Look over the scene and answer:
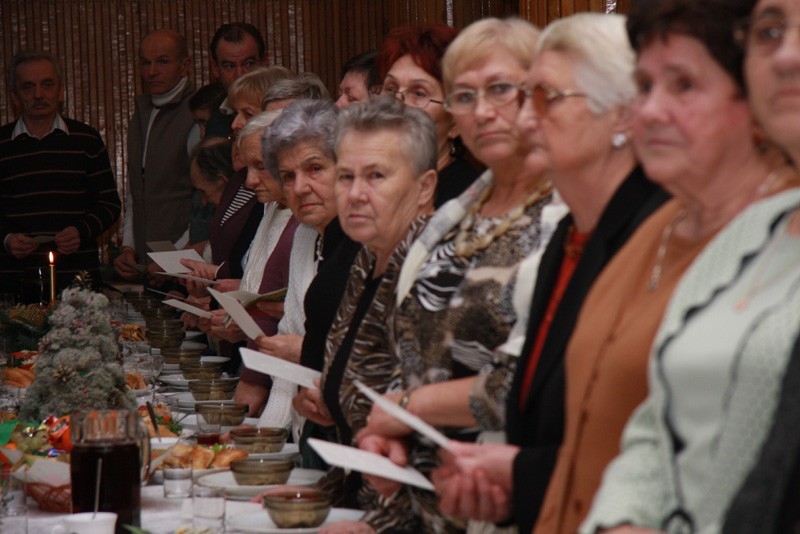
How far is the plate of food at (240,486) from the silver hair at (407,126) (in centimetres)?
82

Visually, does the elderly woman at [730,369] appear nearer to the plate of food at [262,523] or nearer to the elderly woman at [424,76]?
the plate of food at [262,523]

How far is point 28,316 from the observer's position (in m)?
5.90

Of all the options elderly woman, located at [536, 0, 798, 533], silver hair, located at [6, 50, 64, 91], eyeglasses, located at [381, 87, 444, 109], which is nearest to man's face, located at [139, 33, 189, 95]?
silver hair, located at [6, 50, 64, 91]

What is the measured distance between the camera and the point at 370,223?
3.23 meters

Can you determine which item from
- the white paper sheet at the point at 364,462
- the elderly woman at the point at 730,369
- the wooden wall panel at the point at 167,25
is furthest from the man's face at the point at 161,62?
the elderly woman at the point at 730,369

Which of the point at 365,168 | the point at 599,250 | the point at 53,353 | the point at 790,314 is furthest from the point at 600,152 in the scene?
the point at 53,353

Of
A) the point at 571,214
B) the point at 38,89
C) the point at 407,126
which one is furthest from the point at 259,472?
the point at 38,89

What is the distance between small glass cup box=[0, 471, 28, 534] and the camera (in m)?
2.75

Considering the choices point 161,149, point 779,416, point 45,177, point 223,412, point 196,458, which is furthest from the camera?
point 161,149

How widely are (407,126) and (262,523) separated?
1060 millimetres

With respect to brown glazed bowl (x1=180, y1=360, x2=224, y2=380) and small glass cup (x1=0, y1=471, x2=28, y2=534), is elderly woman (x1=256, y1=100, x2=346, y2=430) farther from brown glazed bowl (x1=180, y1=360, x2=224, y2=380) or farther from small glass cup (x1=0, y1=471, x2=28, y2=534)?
small glass cup (x1=0, y1=471, x2=28, y2=534)

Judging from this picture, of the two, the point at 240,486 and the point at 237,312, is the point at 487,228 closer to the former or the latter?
the point at 240,486

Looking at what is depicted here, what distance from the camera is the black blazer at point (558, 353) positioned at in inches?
84.2

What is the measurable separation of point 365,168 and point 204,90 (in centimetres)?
494
